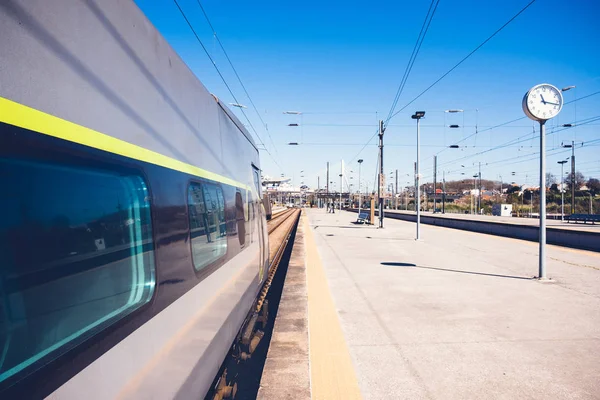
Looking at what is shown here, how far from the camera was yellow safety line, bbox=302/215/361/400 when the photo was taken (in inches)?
143

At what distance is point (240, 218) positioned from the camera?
17.2 feet

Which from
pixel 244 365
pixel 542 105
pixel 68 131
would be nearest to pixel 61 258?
pixel 68 131

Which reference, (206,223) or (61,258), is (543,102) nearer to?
(206,223)

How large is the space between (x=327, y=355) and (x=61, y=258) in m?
3.49

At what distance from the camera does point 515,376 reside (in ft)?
13.2

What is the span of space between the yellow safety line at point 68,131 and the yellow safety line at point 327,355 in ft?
8.03

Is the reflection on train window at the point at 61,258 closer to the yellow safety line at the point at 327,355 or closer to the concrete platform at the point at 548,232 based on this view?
the yellow safety line at the point at 327,355

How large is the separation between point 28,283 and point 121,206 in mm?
693

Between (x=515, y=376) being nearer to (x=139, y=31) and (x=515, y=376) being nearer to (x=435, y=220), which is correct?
(x=139, y=31)

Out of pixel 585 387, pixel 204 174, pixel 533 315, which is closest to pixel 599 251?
pixel 533 315

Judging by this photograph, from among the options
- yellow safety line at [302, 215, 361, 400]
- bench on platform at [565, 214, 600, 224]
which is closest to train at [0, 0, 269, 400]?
yellow safety line at [302, 215, 361, 400]

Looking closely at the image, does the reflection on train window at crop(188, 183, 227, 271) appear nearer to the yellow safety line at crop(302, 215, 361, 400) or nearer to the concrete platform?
the yellow safety line at crop(302, 215, 361, 400)

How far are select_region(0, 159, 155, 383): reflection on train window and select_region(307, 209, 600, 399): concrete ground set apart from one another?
2645mm

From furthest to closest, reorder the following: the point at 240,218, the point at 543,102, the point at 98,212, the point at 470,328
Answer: the point at 543,102
the point at 470,328
the point at 240,218
the point at 98,212
